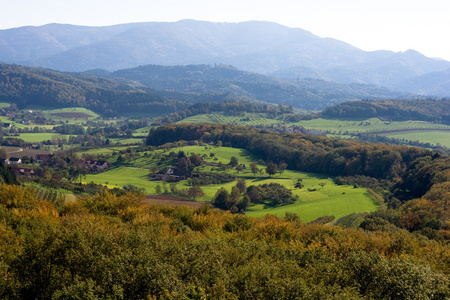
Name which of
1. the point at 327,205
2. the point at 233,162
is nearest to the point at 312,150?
the point at 233,162

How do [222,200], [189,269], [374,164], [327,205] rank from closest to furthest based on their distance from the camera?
[189,269] → [327,205] → [222,200] → [374,164]

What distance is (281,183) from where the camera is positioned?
354 ft

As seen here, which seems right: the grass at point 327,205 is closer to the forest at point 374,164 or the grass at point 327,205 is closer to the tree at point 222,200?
the forest at point 374,164

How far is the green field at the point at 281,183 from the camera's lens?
79.7m

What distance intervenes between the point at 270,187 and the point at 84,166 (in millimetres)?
61805

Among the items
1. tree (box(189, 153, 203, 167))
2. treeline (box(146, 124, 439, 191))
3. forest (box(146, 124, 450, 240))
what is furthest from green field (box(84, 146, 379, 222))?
treeline (box(146, 124, 439, 191))

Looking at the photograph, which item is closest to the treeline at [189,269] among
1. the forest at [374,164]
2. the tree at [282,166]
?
the forest at [374,164]

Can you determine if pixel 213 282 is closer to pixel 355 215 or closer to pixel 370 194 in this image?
pixel 355 215

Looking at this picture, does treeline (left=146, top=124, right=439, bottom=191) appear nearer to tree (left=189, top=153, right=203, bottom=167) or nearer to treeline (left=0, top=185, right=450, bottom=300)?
tree (left=189, top=153, right=203, bottom=167)

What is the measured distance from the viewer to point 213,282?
2430 cm

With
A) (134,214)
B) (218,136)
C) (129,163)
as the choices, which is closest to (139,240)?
(134,214)

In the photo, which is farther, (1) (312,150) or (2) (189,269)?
(1) (312,150)

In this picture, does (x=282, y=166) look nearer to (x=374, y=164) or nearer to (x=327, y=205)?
(x=374, y=164)

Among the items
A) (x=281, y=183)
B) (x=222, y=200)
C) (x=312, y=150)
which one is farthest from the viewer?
(x=312, y=150)
